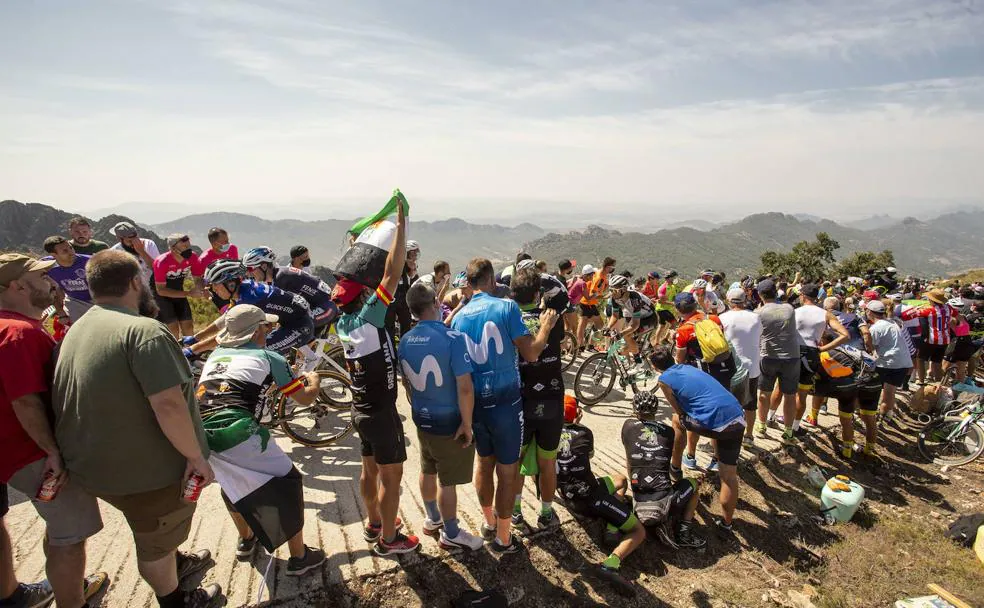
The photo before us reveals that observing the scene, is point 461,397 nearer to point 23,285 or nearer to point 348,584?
point 348,584

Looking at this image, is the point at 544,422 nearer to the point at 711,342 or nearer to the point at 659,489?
the point at 659,489

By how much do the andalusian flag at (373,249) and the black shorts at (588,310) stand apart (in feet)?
23.2

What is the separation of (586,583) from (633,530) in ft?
2.22

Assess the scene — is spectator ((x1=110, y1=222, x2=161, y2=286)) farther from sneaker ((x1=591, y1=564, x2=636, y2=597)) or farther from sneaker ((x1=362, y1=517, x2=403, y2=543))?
sneaker ((x1=591, y1=564, x2=636, y2=597))

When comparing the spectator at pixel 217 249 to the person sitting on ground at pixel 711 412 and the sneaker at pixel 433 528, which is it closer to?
the sneaker at pixel 433 528

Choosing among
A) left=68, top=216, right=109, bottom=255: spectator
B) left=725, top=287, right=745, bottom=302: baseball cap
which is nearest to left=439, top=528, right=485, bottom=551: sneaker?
left=725, top=287, right=745, bottom=302: baseball cap

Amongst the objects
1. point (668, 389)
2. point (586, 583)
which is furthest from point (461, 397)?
point (668, 389)

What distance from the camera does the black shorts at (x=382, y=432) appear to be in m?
3.58

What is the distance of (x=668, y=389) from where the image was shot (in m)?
5.00

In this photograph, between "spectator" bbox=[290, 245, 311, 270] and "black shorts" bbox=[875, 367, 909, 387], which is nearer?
"spectator" bbox=[290, 245, 311, 270]

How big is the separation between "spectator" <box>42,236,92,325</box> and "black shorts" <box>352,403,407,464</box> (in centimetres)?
452

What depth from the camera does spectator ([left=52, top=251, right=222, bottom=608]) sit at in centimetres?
247

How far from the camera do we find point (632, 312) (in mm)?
8648

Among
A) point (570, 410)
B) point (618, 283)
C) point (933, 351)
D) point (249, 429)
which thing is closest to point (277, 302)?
point (249, 429)
